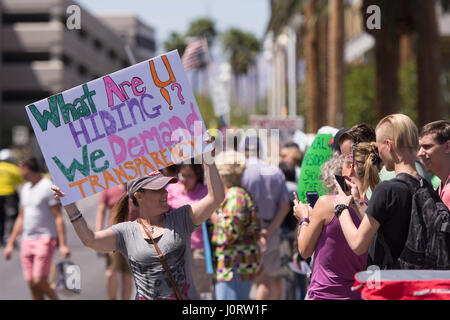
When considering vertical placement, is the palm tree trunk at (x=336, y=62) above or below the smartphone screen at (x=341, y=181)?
above

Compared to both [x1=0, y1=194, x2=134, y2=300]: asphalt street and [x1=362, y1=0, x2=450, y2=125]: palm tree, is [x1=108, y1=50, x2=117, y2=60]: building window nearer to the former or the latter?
[x1=362, y1=0, x2=450, y2=125]: palm tree

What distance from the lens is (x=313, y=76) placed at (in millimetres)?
28922

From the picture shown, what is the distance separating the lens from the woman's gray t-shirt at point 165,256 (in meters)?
4.76

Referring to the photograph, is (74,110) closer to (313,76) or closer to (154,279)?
(154,279)

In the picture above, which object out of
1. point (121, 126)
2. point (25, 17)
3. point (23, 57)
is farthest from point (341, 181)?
point (25, 17)

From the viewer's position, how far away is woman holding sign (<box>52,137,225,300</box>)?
4754 millimetres

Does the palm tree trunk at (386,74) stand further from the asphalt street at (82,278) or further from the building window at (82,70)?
the building window at (82,70)

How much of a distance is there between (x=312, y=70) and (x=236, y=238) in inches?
→ 880

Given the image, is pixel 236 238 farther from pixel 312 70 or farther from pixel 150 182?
pixel 312 70

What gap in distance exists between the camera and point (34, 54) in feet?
313

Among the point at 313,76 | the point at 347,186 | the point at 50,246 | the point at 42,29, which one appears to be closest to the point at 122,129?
the point at 347,186

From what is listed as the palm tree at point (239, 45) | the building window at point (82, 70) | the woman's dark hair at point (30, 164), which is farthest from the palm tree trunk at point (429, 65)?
the palm tree at point (239, 45)

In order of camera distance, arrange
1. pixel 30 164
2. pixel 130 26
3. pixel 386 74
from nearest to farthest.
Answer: pixel 30 164
pixel 386 74
pixel 130 26

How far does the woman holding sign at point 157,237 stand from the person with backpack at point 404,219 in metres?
1.03
